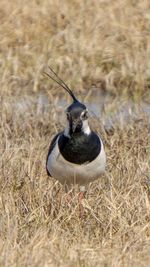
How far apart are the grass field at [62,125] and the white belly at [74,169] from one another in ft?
0.44

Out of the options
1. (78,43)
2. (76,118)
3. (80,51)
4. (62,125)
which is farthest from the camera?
(78,43)

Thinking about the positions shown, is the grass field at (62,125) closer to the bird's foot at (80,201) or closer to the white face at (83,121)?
the bird's foot at (80,201)

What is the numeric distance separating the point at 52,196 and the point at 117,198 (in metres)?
0.46

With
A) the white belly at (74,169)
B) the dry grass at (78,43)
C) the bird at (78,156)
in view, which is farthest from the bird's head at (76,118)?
the dry grass at (78,43)

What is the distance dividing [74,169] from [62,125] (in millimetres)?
2177

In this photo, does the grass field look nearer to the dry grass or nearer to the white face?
the dry grass

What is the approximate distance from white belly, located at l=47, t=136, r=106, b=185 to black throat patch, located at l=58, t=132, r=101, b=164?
0.03 metres

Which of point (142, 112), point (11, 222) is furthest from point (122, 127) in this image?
point (11, 222)

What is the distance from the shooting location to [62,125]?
27.1ft

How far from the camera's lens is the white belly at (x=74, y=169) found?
611 centimetres

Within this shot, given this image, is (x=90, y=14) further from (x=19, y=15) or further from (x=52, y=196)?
(x=52, y=196)

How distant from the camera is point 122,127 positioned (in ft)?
26.1

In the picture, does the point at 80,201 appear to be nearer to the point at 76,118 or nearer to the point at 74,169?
the point at 74,169

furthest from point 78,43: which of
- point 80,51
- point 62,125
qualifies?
point 62,125
